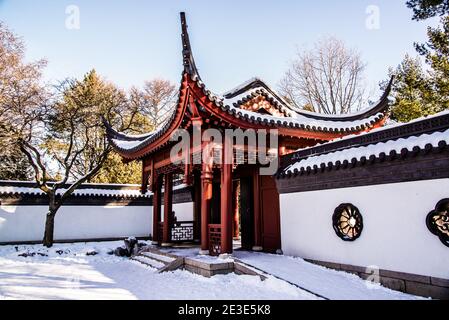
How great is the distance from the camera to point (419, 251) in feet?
16.1

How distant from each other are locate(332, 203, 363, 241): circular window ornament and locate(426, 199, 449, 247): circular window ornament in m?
1.26

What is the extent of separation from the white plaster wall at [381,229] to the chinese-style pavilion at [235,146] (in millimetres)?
1180

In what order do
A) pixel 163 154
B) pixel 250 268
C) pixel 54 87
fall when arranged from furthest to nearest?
pixel 54 87, pixel 163 154, pixel 250 268

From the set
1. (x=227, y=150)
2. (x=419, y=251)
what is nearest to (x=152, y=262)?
(x=227, y=150)

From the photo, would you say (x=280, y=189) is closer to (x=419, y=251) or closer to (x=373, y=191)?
(x=373, y=191)

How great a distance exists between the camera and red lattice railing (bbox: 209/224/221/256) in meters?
7.64

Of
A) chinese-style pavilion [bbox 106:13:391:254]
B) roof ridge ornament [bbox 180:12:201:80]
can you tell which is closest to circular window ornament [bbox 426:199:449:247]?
chinese-style pavilion [bbox 106:13:391:254]

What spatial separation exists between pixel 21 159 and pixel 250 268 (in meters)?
18.8

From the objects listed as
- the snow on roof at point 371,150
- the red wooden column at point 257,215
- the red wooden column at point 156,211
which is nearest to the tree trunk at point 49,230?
the red wooden column at point 156,211

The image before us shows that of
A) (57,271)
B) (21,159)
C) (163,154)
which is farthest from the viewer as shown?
(21,159)

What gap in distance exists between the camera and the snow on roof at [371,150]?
4.94 metres

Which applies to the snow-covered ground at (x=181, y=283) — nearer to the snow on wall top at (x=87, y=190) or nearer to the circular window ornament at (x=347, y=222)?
the circular window ornament at (x=347, y=222)

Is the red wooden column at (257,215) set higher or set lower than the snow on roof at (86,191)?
lower
